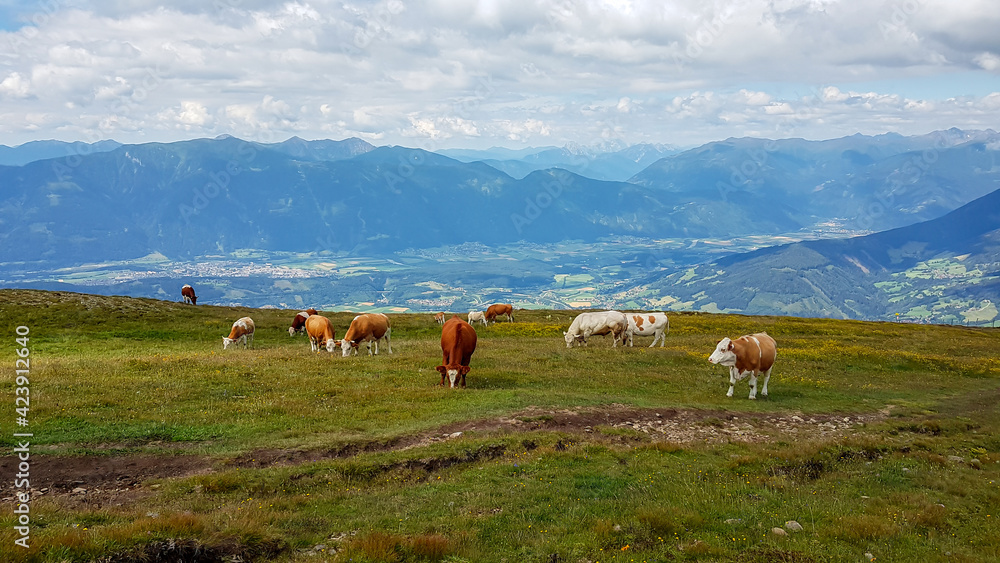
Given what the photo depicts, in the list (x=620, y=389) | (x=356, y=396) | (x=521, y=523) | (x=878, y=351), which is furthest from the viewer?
(x=878, y=351)

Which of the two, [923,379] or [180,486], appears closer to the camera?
[180,486]

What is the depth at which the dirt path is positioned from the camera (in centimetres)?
1435

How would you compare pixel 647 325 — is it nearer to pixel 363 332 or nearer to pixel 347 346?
pixel 363 332

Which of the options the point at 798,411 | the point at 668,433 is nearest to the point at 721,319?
the point at 798,411

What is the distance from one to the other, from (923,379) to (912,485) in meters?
25.9

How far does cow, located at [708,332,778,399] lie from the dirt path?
11.4 ft

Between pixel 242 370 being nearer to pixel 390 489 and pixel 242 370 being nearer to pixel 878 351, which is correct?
pixel 390 489

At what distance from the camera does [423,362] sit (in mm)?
32094

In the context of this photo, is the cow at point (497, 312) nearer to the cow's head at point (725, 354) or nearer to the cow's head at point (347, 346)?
the cow's head at point (347, 346)

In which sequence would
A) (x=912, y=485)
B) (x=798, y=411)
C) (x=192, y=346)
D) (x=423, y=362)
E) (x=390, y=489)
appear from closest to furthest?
(x=390, y=489) < (x=912, y=485) < (x=798, y=411) < (x=423, y=362) < (x=192, y=346)

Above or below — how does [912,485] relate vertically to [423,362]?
below

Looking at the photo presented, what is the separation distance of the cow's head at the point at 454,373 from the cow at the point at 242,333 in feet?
67.1

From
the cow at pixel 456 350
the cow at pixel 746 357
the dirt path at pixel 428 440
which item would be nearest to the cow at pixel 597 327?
the cow at pixel 746 357

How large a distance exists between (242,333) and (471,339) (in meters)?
21.2
